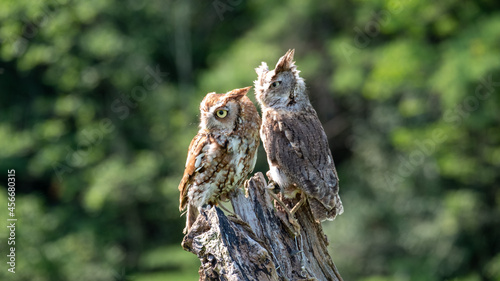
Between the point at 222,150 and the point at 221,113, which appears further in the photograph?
the point at 222,150

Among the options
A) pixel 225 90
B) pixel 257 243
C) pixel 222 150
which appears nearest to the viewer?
pixel 257 243

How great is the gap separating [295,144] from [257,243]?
111cm

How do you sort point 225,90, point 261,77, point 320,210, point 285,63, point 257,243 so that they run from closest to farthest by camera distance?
point 257,243, point 320,210, point 285,63, point 261,77, point 225,90

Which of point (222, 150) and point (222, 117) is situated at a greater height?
point (222, 117)

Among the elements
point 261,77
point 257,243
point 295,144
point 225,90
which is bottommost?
point 257,243

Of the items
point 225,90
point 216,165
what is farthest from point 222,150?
point 225,90

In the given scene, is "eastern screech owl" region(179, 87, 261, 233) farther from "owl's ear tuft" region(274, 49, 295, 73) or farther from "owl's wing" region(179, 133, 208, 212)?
"owl's ear tuft" region(274, 49, 295, 73)

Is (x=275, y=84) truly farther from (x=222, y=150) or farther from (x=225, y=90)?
(x=225, y=90)

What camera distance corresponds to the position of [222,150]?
4801 millimetres

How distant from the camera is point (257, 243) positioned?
416cm

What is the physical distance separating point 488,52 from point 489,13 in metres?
1.51

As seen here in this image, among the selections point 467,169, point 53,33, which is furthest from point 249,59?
point 467,169

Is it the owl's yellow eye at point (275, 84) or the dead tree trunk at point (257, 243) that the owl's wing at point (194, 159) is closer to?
the dead tree trunk at point (257, 243)

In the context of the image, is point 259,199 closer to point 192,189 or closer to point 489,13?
point 192,189
